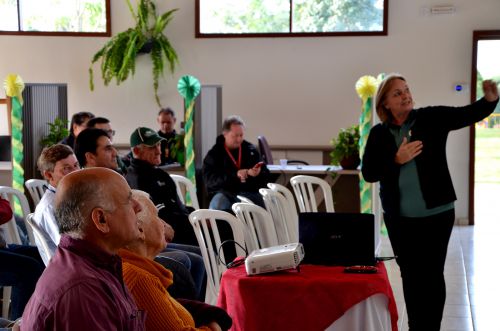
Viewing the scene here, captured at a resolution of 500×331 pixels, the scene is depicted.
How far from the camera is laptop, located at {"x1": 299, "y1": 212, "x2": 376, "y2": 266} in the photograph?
3.01 m

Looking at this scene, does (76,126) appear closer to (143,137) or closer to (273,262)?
(143,137)

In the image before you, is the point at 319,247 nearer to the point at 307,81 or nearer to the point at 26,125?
Result: the point at 26,125

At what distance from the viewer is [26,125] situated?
721 centimetres

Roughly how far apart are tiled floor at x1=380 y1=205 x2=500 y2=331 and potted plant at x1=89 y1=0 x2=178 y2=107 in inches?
142

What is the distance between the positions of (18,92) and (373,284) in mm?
4828

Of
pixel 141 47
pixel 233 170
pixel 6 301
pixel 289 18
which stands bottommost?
pixel 6 301

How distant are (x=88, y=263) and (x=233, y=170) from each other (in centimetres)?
469

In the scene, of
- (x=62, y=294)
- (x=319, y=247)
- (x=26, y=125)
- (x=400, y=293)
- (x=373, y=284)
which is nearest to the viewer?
(x=62, y=294)

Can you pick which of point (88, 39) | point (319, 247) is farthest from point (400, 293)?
point (88, 39)

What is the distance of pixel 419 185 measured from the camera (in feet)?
12.1

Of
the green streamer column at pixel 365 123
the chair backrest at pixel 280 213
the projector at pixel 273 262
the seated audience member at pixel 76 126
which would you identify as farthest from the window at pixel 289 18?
the projector at pixel 273 262

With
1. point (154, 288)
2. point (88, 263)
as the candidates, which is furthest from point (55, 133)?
point (88, 263)

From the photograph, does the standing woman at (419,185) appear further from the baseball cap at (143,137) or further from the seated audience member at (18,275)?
the seated audience member at (18,275)

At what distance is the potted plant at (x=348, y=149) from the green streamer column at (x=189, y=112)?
138 cm
